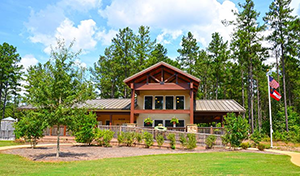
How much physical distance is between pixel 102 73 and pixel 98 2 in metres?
26.7

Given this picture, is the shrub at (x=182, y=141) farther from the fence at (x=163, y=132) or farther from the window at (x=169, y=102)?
the window at (x=169, y=102)

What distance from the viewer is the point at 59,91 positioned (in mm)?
11320

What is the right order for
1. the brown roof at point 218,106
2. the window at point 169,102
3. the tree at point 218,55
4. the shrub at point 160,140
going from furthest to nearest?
the tree at point 218,55, the window at point 169,102, the brown roof at point 218,106, the shrub at point 160,140

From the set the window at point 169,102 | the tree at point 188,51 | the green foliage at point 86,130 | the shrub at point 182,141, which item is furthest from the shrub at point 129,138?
the tree at point 188,51

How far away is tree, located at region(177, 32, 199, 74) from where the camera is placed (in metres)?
45.5

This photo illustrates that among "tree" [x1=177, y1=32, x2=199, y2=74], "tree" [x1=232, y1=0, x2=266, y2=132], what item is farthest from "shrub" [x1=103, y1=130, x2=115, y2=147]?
"tree" [x1=177, y1=32, x2=199, y2=74]

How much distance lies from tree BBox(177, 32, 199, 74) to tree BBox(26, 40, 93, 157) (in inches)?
1383

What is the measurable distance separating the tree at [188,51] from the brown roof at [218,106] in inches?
783

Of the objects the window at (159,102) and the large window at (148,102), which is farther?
the large window at (148,102)

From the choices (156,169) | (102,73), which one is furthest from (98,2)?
(102,73)

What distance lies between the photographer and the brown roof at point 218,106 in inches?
901

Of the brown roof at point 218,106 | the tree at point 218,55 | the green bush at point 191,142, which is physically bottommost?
the green bush at point 191,142

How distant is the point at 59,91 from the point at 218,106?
1742 cm

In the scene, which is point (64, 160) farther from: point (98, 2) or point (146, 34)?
point (146, 34)
